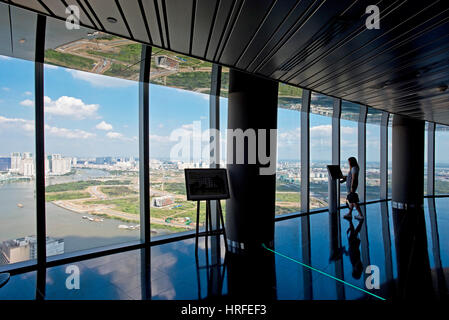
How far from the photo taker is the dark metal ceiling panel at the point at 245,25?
2.09 meters

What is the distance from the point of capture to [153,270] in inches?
135

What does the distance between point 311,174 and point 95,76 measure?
18.9 ft

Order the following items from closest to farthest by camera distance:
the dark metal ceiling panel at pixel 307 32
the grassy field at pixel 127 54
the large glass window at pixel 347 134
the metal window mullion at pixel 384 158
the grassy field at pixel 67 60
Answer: the dark metal ceiling panel at pixel 307 32
the grassy field at pixel 67 60
the grassy field at pixel 127 54
the large glass window at pixel 347 134
the metal window mullion at pixel 384 158

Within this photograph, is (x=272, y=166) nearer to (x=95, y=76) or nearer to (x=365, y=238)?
(x=365, y=238)

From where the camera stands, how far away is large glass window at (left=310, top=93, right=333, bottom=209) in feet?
23.1

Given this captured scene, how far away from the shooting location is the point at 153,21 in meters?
2.42

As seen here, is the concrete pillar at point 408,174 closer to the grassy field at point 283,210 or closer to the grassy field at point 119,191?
the grassy field at point 283,210

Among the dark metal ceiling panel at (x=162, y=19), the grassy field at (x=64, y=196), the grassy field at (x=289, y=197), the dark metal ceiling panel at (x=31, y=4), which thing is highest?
the dark metal ceiling panel at (x=31, y=4)

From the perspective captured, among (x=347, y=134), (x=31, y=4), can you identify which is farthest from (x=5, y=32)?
(x=347, y=134)

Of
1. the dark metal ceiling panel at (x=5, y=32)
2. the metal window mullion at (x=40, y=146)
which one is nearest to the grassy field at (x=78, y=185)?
the metal window mullion at (x=40, y=146)

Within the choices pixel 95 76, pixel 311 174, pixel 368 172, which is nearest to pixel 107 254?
pixel 95 76

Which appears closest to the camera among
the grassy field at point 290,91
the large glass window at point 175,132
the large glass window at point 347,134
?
the large glass window at point 175,132

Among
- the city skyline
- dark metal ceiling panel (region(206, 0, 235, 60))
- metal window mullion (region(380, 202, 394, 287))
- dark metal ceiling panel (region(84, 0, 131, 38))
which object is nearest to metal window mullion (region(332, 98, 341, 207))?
metal window mullion (region(380, 202, 394, 287))

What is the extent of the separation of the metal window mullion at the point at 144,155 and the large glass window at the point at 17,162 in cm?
150
